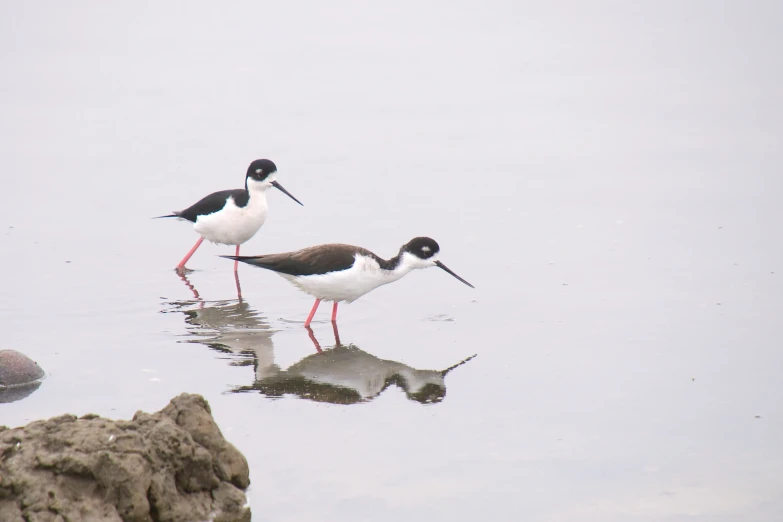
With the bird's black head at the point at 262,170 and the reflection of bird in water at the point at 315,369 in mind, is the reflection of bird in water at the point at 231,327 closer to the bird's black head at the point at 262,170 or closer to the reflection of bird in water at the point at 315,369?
the reflection of bird in water at the point at 315,369

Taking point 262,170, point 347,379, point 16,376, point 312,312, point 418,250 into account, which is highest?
point 262,170

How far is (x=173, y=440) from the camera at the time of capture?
6219mm

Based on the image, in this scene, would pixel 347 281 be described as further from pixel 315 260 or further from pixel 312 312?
pixel 312 312

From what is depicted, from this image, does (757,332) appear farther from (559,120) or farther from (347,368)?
(559,120)

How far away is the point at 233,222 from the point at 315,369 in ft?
10.5

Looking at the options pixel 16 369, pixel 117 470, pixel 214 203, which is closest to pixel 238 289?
pixel 214 203

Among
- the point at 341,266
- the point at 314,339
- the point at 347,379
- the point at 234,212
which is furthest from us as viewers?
the point at 234,212

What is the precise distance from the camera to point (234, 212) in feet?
38.8

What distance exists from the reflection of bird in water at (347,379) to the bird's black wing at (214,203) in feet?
9.87

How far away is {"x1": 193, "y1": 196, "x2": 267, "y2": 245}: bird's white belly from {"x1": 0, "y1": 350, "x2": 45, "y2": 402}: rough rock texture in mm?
3636

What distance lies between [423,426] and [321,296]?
2.49 meters

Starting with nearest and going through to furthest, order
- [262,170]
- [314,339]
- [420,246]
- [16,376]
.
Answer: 1. [16,376]
2. [314,339]
3. [420,246]
4. [262,170]

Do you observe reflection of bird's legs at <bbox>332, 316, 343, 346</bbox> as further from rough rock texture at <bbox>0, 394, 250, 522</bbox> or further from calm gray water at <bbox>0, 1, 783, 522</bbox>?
rough rock texture at <bbox>0, 394, 250, 522</bbox>

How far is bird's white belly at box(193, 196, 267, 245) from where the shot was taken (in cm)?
1184
